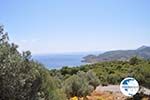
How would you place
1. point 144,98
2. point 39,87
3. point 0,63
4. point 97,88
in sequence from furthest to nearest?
point 97,88 → point 144,98 → point 39,87 → point 0,63

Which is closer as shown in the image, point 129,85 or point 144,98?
point 129,85

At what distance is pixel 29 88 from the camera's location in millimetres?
11023

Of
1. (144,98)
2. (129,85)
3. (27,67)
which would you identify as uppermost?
(27,67)

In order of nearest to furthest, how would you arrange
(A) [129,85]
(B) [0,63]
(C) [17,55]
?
(B) [0,63]
(C) [17,55]
(A) [129,85]

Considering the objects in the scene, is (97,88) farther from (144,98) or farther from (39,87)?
(39,87)

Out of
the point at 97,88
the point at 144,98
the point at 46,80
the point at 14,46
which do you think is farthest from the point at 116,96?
the point at 14,46

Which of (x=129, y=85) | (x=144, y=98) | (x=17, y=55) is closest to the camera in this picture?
(x=17, y=55)

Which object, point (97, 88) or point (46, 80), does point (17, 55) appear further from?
point (97, 88)

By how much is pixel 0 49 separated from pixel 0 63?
0.55m

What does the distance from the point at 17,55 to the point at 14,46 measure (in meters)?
0.34

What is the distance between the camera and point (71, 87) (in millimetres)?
26000

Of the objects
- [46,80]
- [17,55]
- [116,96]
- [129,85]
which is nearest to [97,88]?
[116,96]

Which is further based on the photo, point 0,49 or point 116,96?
point 116,96

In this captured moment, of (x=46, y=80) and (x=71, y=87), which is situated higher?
(x=46, y=80)
